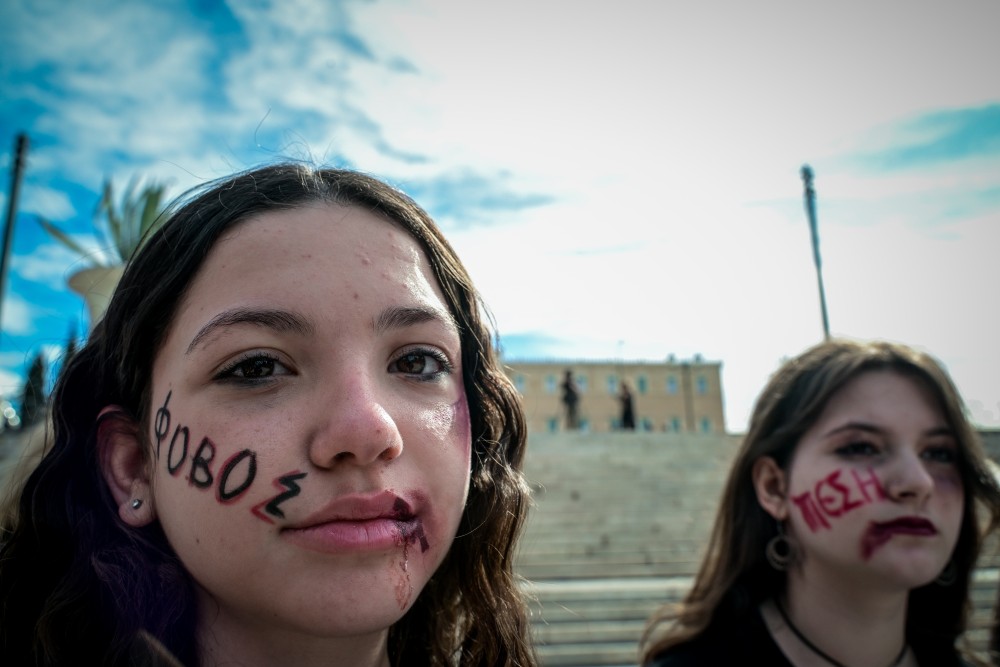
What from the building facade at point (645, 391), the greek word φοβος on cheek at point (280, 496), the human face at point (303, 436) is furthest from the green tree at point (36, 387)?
the building facade at point (645, 391)

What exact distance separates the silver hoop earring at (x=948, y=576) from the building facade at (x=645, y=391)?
49613mm

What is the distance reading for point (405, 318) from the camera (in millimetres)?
1371

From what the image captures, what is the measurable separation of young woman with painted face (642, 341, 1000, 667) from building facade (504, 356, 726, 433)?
49.6 m

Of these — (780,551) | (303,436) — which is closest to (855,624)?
(780,551)

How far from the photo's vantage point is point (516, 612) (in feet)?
6.16

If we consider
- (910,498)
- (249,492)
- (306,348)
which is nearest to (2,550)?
(249,492)

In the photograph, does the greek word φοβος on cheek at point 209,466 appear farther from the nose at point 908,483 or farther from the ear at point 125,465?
the nose at point 908,483

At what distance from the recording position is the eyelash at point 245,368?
1.24 meters

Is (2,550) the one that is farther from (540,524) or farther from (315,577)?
(540,524)

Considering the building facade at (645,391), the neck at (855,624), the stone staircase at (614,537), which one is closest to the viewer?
the neck at (855,624)

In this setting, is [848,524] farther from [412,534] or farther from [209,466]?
[209,466]

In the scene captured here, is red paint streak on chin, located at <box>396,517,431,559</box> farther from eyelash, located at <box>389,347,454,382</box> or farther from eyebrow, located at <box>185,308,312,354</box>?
eyebrow, located at <box>185,308,312,354</box>

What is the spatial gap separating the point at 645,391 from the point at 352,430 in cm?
5674

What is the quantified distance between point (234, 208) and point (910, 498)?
2.32 meters
